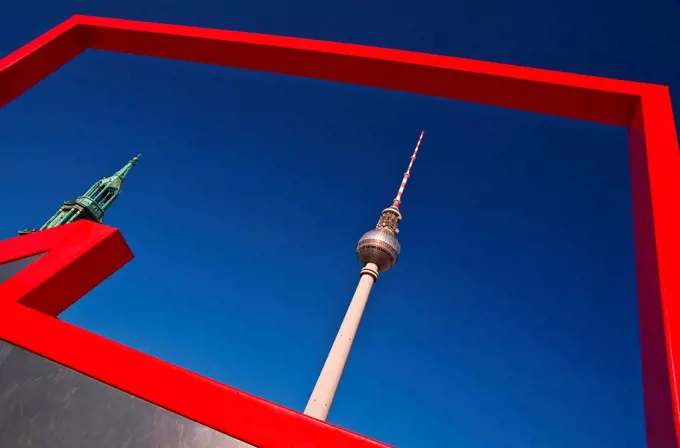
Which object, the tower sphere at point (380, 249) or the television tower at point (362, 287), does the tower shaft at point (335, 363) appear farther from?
the tower sphere at point (380, 249)

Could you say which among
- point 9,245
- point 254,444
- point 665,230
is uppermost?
point 665,230

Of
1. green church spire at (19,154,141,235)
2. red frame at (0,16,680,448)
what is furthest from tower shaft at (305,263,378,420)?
green church spire at (19,154,141,235)

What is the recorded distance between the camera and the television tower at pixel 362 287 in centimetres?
2438

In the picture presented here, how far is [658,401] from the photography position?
2.79 ft

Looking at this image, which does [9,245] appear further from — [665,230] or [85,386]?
[665,230]

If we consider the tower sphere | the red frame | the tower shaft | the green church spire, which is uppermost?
the green church spire

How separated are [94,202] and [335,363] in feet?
145

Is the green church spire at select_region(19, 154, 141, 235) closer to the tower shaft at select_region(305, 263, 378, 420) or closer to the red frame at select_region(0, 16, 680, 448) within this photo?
the tower shaft at select_region(305, 263, 378, 420)

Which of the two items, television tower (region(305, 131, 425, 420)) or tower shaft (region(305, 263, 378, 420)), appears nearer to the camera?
tower shaft (region(305, 263, 378, 420))

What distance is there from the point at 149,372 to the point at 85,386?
206 mm

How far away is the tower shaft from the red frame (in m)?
22.7

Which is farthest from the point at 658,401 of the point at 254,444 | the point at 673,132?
the point at 254,444

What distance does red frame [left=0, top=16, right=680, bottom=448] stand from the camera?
931 millimetres

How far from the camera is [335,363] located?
25.4 meters
